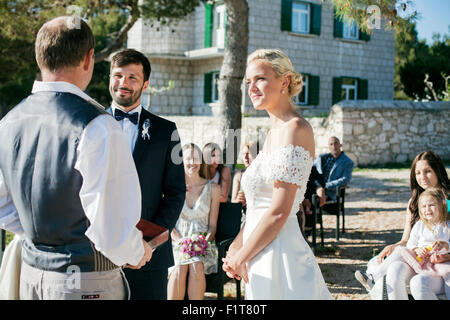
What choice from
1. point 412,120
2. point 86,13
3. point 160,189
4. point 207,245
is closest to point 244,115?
point 412,120

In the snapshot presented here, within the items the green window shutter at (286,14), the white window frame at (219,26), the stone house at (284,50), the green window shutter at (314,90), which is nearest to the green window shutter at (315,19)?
the stone house at (284,50)

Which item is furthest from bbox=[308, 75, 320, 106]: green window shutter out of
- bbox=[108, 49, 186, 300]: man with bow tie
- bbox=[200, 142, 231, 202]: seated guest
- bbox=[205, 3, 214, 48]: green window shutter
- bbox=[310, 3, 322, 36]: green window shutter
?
bbox=[108, 49, 186, 300]: man with bow tie

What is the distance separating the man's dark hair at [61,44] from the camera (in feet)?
6.77

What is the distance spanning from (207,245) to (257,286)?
2042 mm

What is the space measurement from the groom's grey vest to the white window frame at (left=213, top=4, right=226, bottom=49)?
65.1 ft

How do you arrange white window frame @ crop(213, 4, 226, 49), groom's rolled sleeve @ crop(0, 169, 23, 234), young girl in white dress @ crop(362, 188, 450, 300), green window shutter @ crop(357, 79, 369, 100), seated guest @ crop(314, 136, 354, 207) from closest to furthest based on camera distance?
groom's rolled sleeve @ crop(0, 169, 23, 234) → young girl in white dress @ crop(362, 188, 450, 300) → seated guest @ crop(314, 136, 354, 207) → white window frame @ crop(213, 4, 226, 49) → green window shutter @ crop(357, 79, 369, 100)

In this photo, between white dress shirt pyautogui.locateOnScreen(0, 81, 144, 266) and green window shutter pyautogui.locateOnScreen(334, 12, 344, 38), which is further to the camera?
green window shutter pyautogui.locateOnScreen(334, 12, 344, 38)

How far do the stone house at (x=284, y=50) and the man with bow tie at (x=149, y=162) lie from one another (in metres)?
18.4

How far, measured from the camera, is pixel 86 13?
11727 mm

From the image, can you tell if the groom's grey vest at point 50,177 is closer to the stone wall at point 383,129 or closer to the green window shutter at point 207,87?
the stone wall at point 383,129

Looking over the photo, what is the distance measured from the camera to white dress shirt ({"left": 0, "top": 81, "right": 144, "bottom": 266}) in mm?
1940

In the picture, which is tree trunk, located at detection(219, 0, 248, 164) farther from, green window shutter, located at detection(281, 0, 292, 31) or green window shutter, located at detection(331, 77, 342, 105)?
green window shutter, located at detection(331, 77, 342, 105)

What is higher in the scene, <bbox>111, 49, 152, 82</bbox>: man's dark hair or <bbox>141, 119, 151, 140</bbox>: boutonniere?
<bbox>111, 49, 152, 82</bbox>: man's dark hair

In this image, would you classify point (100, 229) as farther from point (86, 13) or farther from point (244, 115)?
point (244, 115)
